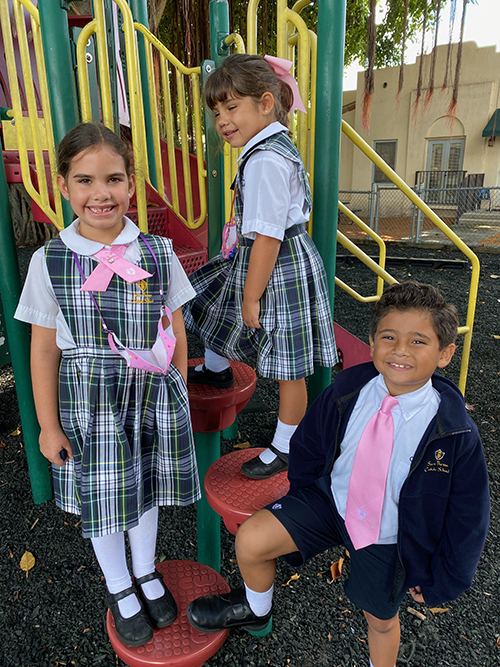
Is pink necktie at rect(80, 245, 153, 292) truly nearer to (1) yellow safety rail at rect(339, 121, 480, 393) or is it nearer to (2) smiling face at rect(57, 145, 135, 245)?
(2) smiling face at rect(57, 145, 135, 245)

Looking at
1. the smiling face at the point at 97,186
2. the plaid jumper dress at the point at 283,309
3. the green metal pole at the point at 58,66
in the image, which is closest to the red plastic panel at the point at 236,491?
the plaid jumper dress at the point at 283,309

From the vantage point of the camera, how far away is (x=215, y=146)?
223 centimetres

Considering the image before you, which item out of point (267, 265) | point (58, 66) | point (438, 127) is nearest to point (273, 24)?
point (438, 127)

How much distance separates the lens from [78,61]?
200 cm

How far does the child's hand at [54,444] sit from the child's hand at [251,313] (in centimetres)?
71

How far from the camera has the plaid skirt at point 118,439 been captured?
1.37 meters

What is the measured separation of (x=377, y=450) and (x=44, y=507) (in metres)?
2.02

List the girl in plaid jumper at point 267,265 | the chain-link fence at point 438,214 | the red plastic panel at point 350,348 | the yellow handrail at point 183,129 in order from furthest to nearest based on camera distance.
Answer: the chain-link fence at point 438,214
the red plastic panel at point 350,348
the yellow handrail at point 183,129
the girl in plaid jumper at point 267,265

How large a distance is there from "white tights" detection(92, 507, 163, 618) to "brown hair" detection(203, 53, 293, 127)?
1.40 metres

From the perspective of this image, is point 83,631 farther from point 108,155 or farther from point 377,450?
point 108,155

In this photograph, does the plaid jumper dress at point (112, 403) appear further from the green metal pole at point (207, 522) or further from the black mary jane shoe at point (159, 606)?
the green metal pole at point (207, 522)

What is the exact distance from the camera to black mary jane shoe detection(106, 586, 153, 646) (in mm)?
1463

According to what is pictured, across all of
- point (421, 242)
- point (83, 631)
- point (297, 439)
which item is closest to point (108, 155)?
point (297, 439)

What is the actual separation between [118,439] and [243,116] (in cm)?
113
